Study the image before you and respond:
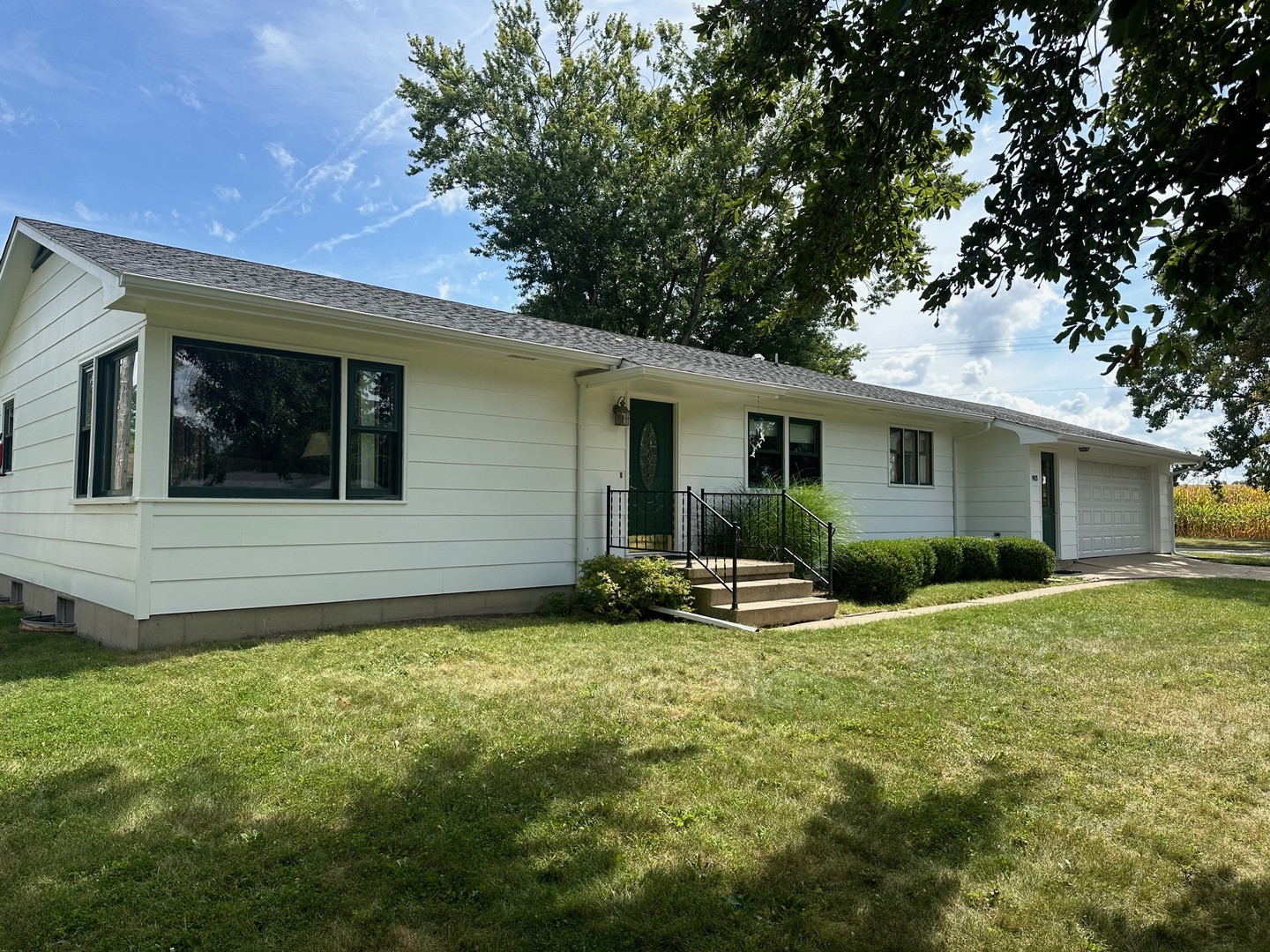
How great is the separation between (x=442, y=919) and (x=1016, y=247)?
12.5 ft

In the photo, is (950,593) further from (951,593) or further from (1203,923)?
(1203,923)

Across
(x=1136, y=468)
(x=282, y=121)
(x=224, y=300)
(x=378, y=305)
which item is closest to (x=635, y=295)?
(x=282, y=121)

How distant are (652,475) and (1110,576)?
30.4 ft

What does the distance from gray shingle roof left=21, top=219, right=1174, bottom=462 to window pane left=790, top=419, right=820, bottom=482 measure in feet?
2.13

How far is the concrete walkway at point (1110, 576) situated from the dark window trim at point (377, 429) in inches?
170

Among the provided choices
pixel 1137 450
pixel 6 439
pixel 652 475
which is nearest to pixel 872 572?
pixel 652 475

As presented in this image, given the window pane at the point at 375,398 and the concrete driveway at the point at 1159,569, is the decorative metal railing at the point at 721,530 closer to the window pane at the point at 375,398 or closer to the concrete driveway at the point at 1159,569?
the window pane at the point at 375,398

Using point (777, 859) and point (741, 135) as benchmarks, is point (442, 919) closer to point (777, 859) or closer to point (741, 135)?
point (777, 859)

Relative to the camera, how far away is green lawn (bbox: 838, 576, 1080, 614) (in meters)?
9.73

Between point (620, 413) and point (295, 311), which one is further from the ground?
point (295, 311)

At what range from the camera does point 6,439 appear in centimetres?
1127

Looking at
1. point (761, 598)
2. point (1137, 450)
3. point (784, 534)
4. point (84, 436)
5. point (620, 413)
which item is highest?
point (1137, 450)

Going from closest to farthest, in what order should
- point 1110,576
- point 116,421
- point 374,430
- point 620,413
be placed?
1. point 116,421
2. point 374,430
3. point 620,413
4. point 1110,576

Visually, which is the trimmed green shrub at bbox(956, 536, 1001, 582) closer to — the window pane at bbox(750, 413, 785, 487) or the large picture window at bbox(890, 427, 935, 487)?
the large picture window at bbox(890, 427, 935, 487)
